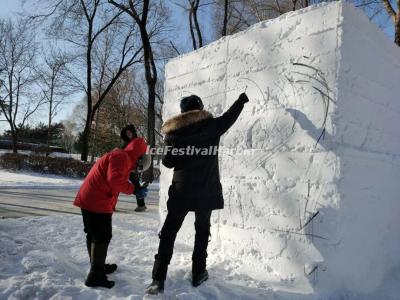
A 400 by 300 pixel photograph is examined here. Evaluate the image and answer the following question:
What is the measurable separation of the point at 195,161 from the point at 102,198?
90cm

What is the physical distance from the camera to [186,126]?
343cm

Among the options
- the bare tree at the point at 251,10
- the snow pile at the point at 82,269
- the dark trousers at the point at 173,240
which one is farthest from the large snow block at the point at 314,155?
the bare tree at the point at 251,10

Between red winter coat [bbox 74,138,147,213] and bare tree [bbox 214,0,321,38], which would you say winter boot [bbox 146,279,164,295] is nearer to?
red winter coat [bbox 74,138,147,213]

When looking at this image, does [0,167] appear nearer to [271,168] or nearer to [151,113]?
[151,113]

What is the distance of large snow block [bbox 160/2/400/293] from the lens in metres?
3.30

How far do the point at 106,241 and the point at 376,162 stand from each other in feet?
8.59

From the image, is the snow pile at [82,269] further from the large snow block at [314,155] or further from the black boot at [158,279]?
the large snow block at [314,155]

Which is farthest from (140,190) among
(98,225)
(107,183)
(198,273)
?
(198,273)

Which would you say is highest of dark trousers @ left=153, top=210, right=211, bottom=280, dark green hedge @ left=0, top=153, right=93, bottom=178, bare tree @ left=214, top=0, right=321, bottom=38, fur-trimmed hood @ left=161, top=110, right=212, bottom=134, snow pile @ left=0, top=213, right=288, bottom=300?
bare tree @ left=214, top=0, right=321, bottom=38

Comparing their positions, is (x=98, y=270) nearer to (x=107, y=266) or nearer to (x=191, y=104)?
(x=107, y=266)

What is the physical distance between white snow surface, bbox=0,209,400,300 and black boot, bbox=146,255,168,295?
6 cm

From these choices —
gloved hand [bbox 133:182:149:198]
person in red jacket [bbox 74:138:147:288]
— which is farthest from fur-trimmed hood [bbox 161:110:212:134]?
gloved hand [bbox 133:182:149:198]

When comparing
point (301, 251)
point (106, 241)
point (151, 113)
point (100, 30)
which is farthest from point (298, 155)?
point (100, 30)

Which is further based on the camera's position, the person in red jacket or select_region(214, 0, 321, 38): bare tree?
select_region(214, 0, 321, 38): bare tree
